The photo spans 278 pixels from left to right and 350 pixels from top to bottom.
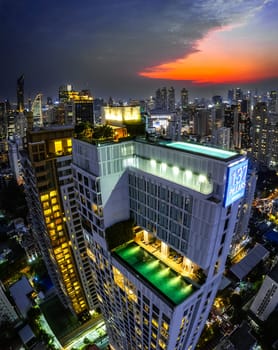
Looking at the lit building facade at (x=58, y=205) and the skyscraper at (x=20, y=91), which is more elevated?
the skyscraper at (x=20, y=91)

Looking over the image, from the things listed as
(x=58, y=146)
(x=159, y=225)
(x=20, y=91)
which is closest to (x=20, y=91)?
(x=20, y=91)

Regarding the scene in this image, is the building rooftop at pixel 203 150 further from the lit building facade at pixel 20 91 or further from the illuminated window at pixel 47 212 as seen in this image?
the lit building facade at pixel 20 91

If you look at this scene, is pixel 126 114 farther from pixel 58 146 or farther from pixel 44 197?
pixel 44 197

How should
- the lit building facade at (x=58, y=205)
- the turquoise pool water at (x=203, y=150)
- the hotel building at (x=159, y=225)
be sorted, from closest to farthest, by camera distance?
the hotel building at (x=159, y=225) < the turquoise pool water at (x=203, y=150) < the lit building facade at (x=58, y=205)

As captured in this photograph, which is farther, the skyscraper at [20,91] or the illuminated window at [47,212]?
the skyscraper at [20,91]

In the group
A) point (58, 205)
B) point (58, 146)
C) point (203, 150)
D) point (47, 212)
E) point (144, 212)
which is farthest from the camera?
point (58, 205)

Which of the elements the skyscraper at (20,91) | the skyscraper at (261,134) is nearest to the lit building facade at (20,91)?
the skyscraper at (20,91)

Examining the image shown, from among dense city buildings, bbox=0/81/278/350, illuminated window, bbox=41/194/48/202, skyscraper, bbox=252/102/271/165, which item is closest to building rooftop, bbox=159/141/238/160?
dense city buildings, bbox=0/81/278/350

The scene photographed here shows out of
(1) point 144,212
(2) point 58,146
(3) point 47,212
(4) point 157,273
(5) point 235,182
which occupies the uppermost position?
(2) point 58,146
